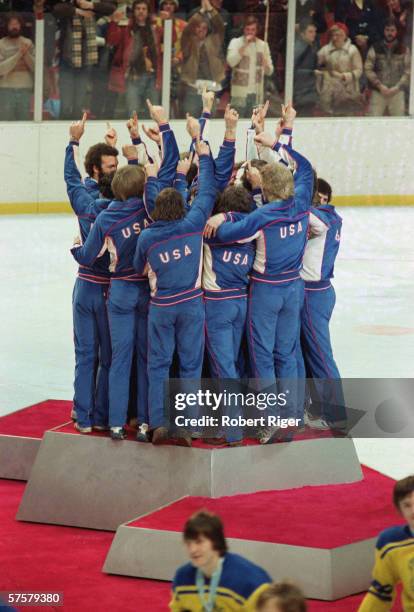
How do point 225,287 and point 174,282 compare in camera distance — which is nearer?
point 174,282

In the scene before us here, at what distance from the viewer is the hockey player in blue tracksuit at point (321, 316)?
25.8ft

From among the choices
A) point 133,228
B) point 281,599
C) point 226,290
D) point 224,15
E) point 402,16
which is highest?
point 402,16

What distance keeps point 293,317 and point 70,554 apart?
1.85 m

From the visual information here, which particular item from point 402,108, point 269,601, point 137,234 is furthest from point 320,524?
point 402,108

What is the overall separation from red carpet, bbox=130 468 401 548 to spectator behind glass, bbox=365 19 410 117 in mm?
15675

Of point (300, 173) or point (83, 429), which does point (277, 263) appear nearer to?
point (300, 173)

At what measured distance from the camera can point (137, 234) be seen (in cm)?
731

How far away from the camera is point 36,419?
28.2 ft

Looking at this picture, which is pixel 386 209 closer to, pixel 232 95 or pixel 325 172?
pixel 325 172

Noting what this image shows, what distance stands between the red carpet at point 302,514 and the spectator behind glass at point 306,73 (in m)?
15.2

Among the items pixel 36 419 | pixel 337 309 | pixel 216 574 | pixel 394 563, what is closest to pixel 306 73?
pixel 337 309

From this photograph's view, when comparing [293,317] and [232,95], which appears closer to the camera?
[293,317]

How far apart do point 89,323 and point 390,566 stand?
10.5 ft

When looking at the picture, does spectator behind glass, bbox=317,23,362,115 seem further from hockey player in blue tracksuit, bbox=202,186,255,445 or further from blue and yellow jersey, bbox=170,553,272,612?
blue and yellow jersey, bbox=170,553,272,612
